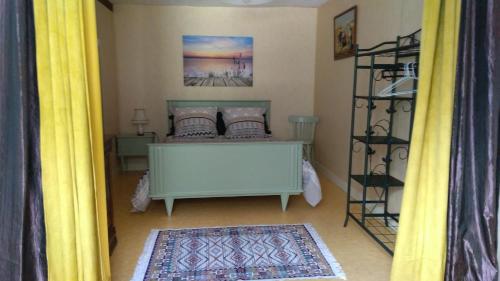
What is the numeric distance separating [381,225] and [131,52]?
13.0 feet

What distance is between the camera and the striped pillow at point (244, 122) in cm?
452

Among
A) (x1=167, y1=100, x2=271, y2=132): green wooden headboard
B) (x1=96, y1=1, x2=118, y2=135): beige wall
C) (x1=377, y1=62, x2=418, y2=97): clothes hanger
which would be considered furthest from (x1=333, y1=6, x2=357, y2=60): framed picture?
(x1=96, y1=1, x2=118, y2=135): beige wall

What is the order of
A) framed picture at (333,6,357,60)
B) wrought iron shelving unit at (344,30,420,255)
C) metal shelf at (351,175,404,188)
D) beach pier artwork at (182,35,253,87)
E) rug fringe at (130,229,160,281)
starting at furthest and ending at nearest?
beach pier artwork at (182,35,253,87) → framed picture at (333,6,357,60) → metal shelf at (351,175,404,188) → wrought iron shelving unit at (344,30,420,255) → rug fringe at (130,229,160,281)

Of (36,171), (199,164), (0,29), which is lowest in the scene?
(199,164)

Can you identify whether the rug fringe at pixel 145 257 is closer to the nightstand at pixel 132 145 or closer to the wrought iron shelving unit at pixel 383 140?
the wrought iron shelving unit at pixel 383 140

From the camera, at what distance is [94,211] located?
178 centimetres

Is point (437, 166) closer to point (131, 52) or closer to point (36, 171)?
point (36, 171)

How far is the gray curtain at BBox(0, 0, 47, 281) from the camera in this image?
5.25ft

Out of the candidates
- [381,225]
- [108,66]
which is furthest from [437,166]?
[108,66]

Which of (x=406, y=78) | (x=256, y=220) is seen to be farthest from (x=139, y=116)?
(x=406, y=78)

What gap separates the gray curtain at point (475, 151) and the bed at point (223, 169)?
1702mm

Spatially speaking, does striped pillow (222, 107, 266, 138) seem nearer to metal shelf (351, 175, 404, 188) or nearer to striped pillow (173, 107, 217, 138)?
striped pillow (173, 107, 217, 138)

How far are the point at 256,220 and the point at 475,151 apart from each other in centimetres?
198

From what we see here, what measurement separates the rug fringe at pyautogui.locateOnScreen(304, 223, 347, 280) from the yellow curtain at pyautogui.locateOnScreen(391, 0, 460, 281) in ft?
1.45
